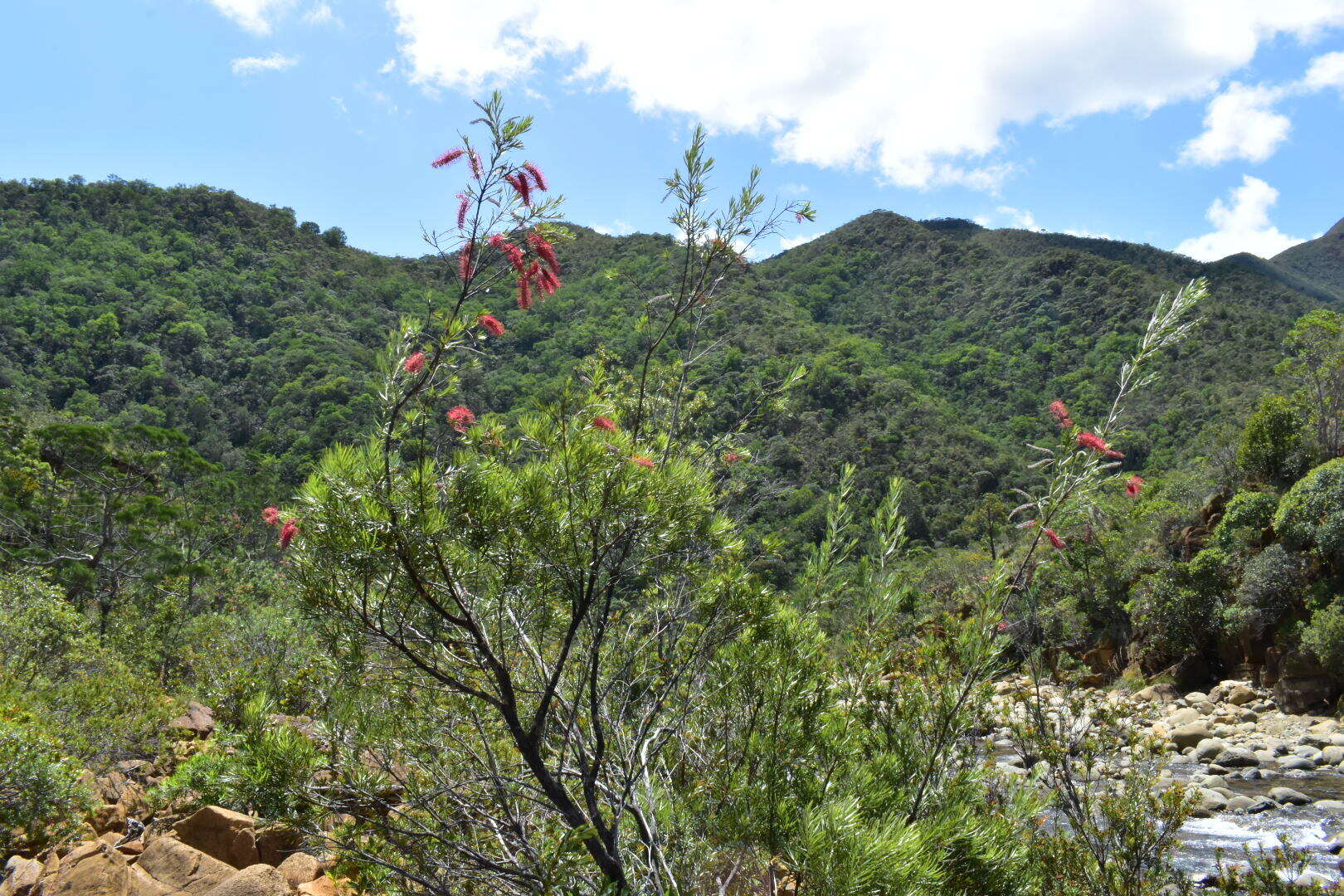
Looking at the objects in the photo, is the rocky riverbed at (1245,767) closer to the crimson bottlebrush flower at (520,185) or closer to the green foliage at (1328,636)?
the green foliage at (1328,636)

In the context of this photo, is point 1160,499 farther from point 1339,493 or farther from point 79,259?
point 79,259

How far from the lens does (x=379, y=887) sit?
264 cm

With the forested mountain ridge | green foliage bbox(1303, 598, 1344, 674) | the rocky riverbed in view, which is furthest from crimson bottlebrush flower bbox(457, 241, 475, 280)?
green foliage bbox(1303, 598, 1344, 674)

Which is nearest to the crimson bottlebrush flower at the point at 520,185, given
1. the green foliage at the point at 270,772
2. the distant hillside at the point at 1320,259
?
the green foliage at the point at 270,772

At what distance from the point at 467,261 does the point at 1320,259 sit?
134 metres

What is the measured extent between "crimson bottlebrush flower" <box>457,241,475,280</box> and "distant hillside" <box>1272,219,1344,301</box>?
11917 cm

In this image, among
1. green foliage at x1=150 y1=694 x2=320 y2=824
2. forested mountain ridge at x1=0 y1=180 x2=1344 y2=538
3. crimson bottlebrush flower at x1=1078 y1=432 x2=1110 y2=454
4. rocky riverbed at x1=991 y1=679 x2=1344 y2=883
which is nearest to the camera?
green foliage at x1=150 y1=694 x2=320 y2=824

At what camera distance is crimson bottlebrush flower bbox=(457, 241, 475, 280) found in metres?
2.29

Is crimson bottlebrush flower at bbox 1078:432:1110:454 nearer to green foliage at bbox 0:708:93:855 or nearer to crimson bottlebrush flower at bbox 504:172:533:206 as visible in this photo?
crimson bottlebrush flower at bbox 504:172:533:206

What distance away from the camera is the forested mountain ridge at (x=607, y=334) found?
1395 inches

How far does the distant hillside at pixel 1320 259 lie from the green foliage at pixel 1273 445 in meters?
94.5

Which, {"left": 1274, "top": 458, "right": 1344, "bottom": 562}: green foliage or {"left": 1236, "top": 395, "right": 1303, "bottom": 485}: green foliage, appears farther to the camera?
{"left": 1236, "top": 395, "right": 1303, "bottom": 485}: green foliage

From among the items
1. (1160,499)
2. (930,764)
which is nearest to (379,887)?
(930,764)

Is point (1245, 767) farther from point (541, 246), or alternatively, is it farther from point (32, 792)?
point (32, 792)
